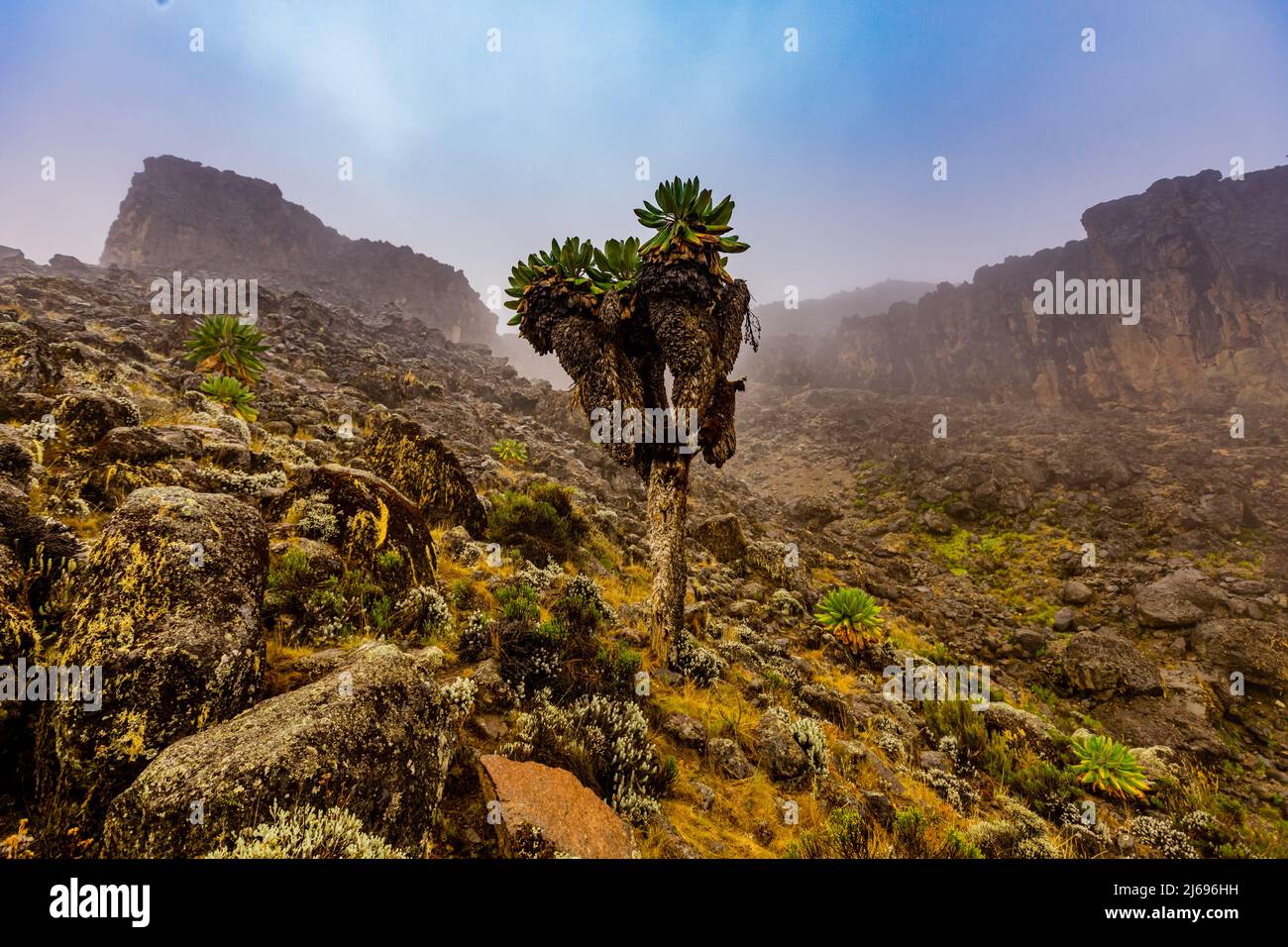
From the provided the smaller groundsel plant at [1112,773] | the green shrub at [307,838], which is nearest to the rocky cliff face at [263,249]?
the green shrub at [307,838]

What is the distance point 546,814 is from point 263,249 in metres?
97.2

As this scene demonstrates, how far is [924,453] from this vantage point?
109ft

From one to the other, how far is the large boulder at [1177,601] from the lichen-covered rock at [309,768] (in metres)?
21.8

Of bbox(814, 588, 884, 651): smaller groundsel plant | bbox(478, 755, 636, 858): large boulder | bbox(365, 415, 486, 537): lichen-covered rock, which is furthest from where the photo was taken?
bbox(814, 588, 884, 651): smaller groundsel plant

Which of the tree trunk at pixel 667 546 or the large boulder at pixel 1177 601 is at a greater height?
the tree trunk at pixel 667 546

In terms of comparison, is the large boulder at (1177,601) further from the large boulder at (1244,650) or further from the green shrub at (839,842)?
the green shrub at (839,842)

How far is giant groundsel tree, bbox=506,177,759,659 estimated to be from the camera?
8.17 meters

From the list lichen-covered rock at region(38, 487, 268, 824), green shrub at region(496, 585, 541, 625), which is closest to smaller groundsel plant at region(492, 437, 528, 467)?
green shrub at region(496, 585, 541, 625)

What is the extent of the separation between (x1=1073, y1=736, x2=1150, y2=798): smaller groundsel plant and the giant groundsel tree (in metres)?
7.41

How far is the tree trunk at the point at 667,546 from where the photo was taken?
8.11 m

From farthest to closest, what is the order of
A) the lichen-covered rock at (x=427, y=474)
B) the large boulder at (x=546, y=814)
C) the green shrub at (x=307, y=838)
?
the lichen-covered rock at (x=427, y=474), the large boulder at (x=546, y=814), the green shrub at (x=307, y=838)

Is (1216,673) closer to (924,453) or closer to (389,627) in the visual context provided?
(389,627)

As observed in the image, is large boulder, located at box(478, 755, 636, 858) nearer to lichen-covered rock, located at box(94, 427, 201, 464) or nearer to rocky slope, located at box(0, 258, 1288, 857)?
rocky slope, located at box(0, 258, 1288, 857)
